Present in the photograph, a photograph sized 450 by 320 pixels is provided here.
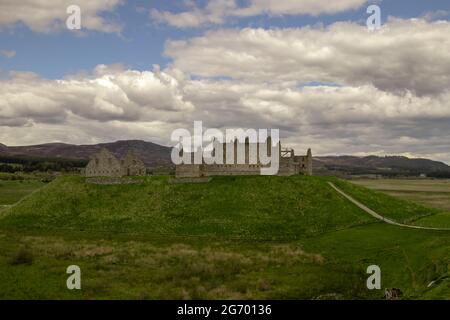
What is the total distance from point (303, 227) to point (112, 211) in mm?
35766

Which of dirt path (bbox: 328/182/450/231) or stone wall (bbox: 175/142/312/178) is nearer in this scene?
dirt path (bbox: 328/182/450/231)

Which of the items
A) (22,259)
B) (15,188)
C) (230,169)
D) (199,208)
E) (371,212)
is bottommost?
(22,259)

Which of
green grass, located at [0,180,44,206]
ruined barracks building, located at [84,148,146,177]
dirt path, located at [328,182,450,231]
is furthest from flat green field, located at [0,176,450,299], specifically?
green grass, located at [0,180,44,206]

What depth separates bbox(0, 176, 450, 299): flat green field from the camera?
3728 centimetres

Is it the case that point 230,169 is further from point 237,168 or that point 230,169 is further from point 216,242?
point 216,242

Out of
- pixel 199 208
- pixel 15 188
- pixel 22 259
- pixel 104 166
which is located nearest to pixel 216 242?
pixel 199 208

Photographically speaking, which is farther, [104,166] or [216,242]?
[104,166]

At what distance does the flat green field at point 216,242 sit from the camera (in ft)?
122

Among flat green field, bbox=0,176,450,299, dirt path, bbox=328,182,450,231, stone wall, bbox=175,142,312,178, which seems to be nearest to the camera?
flat green field, bbox=0,176,450,299

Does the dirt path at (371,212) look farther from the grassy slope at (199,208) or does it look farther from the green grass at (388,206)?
the grassy slope at (199,208)

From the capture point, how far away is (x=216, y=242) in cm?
5897

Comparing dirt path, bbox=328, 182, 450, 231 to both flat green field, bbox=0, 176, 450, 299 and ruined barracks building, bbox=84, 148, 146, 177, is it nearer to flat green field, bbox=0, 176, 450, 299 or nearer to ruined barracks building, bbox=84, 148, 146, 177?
flat green field, bbox=0, 176, 450, 299
